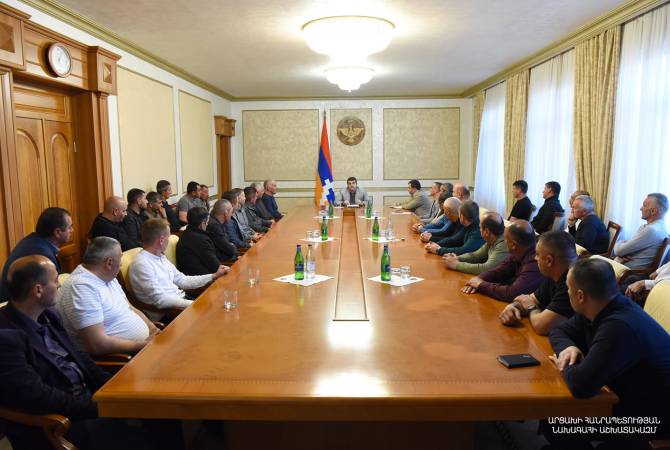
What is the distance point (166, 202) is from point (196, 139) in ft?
7.92

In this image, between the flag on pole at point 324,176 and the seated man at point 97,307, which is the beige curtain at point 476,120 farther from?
the seated man at point 97,307

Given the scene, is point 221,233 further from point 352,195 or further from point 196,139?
point 352,195

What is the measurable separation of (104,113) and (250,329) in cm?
399

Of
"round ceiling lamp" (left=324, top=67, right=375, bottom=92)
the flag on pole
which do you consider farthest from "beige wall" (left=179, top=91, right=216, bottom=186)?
"round ceiling lamp" (left=324, top=67, right=375, bottom=92)

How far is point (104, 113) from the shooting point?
536 centimetres

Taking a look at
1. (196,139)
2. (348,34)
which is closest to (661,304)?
(348,34)

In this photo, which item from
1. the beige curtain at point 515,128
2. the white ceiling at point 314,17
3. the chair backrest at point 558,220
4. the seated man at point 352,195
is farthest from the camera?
the seated man at point 352,195

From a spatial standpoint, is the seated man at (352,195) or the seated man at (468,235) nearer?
the seated man at (468,235)

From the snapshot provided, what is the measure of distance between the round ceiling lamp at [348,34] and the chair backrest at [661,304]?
3.31 m

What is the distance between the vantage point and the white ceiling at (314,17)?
4.54 metres

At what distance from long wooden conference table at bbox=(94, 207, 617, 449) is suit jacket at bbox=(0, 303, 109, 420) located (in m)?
0.23

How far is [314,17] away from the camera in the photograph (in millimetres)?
4867

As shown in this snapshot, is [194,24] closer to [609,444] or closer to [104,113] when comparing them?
[104,113]

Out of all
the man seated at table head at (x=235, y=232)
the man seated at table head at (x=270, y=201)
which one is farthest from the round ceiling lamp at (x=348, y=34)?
the man seated at table head at (x=270, y=201)
